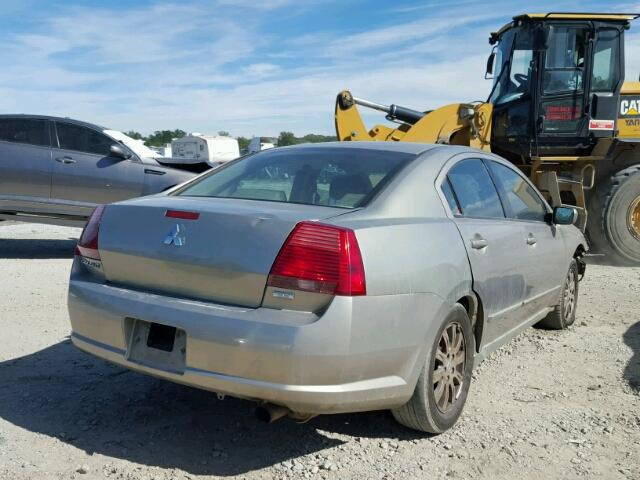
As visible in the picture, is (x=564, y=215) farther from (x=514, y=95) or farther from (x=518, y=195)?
(x=514, y=95)

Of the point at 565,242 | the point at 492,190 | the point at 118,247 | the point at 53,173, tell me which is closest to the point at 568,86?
the point at 565,242

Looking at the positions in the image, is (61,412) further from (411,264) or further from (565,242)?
(565,242)

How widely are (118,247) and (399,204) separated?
1.39 metres

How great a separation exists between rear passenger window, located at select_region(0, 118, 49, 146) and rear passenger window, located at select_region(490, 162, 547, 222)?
20.7 ft

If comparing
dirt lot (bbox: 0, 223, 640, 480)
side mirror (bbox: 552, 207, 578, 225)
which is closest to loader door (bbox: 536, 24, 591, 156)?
side mirror (bbox: 552, 207, 578, 225)

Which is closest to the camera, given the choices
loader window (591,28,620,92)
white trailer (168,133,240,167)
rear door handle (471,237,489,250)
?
rear door handle (471,237,489,250)

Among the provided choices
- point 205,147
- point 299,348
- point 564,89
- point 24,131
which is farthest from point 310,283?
point 205,147

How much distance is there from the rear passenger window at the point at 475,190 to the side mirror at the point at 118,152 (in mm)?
5751

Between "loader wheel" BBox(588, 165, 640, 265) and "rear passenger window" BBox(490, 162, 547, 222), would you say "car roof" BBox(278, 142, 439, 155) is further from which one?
"loader wheel" BBox(588, 165, 640, 265)

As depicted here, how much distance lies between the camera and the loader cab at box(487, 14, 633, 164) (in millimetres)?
9195

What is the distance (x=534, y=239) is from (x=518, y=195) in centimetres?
36

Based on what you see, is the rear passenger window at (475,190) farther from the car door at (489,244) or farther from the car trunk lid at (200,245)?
the car trunk lid at (200,245)

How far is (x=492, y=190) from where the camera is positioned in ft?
14.1

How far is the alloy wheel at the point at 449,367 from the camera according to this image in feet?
11.0
